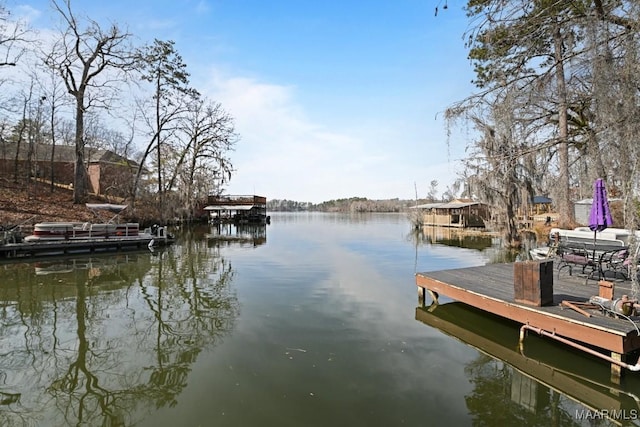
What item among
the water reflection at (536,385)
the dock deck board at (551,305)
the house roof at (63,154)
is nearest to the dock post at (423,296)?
the dock deck board at (551,305)

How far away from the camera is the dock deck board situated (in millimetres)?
3719

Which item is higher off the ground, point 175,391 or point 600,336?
point 600,336

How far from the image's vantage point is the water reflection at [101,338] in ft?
11.2

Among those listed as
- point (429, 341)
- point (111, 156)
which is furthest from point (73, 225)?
point (111, 156)

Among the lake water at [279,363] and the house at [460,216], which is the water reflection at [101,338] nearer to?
the lake water at [279,363]

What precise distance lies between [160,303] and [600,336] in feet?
23.3

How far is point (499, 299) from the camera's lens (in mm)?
5062

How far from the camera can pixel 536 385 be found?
373 cm

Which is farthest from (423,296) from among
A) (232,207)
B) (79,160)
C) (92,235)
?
(232,207)

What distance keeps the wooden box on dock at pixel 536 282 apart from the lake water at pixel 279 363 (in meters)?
0.65

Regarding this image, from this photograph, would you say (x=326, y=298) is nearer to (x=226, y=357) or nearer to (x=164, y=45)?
(x=226, y=357)

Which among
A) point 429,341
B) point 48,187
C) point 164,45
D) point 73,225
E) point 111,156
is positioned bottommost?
point 429,341

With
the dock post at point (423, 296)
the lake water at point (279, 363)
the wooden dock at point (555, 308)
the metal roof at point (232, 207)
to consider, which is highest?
the metal roof at point (232, 207)

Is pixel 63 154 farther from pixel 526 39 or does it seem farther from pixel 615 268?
pixel 615 268
